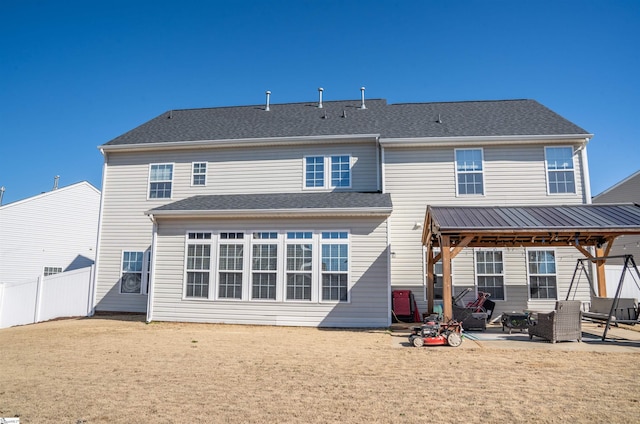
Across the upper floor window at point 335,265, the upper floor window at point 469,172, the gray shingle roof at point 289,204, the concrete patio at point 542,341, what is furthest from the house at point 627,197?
the upper floor window at point 335,265

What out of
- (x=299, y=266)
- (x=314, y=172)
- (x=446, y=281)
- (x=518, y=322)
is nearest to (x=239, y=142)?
Result: (x=314, y=172)

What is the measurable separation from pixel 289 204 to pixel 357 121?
5.28 meters

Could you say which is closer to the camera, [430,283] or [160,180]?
[430,283]

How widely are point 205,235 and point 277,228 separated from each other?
2390mm

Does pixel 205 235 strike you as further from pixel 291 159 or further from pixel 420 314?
pixel 420 314

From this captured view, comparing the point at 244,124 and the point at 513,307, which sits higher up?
the point at 244,124

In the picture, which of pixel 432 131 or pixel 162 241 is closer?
pixel 162 241

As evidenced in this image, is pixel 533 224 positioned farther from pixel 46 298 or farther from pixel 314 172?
pixel 46 298

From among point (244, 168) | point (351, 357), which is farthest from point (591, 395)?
point (244, 168)

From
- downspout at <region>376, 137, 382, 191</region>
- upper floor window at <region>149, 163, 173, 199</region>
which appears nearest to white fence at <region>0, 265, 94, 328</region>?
upper floor window at <region>149, 163, 173, 199</region>

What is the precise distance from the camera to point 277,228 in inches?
506

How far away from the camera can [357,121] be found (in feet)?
53.8

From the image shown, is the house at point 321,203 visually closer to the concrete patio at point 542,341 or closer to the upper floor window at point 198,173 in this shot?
the upper floor window at point 198,173

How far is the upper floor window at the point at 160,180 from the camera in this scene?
16.1 meters
